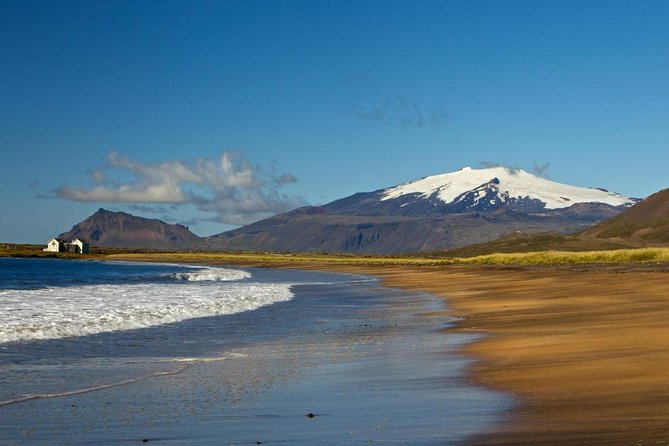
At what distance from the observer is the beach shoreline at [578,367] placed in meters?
10.1

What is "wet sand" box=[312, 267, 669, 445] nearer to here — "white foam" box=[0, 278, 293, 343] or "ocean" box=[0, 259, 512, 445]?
"ocean" box=[0, 259, 512, 445]

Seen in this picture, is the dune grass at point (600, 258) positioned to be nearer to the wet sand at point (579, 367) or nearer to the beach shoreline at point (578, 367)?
the beach shoreline at point (578, 367)

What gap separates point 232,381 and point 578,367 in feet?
20.3

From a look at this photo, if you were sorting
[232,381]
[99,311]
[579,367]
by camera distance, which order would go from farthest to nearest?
[99,311] < [232,381] < [579,367]

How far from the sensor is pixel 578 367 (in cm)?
1522

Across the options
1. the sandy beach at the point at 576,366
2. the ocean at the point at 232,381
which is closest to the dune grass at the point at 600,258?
the sandy beach at the point at 576,366

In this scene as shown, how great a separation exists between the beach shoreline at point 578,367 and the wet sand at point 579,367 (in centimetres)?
1

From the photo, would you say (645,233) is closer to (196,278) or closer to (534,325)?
(196,278)

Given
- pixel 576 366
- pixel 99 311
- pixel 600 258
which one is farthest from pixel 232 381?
pixel 600 258

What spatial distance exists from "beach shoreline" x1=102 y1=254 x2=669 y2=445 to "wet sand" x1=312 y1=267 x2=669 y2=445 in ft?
0.04

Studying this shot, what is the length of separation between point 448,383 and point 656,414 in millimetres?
4590

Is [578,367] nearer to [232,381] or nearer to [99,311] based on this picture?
[232,381]

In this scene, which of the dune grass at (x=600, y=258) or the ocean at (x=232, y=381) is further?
the dune grass at (x=600, y=258)

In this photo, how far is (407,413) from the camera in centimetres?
1194
